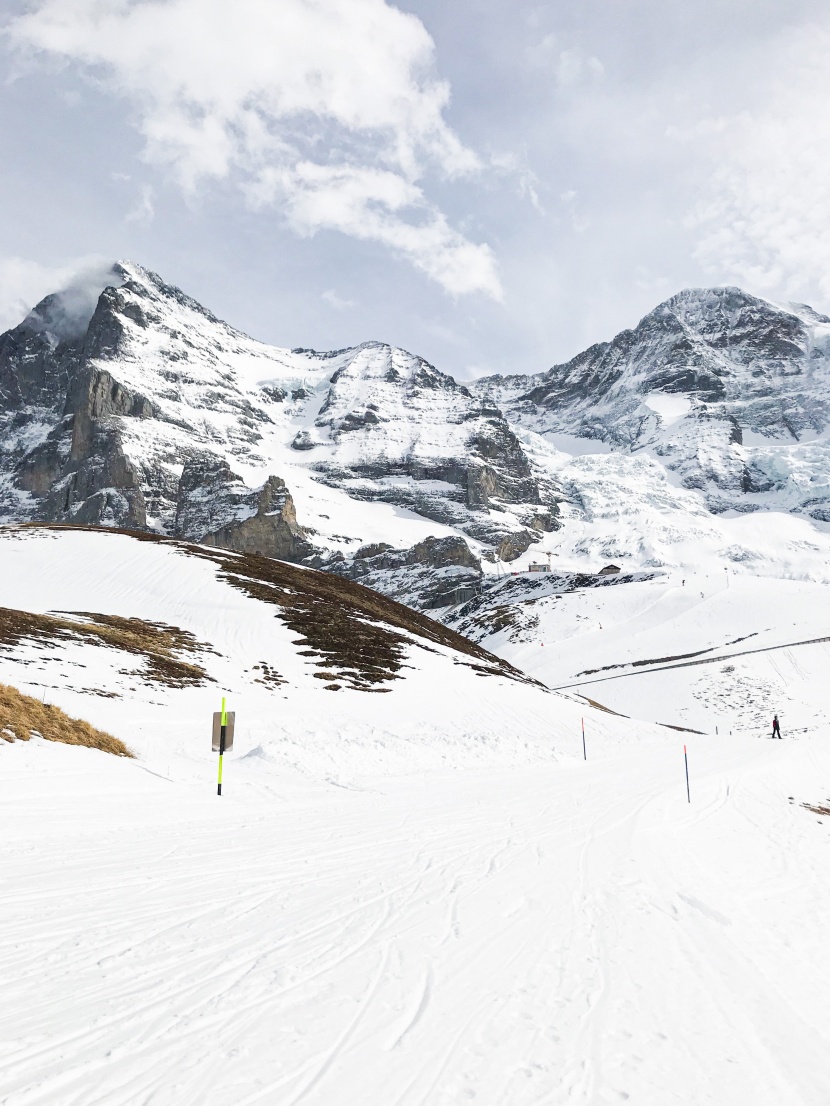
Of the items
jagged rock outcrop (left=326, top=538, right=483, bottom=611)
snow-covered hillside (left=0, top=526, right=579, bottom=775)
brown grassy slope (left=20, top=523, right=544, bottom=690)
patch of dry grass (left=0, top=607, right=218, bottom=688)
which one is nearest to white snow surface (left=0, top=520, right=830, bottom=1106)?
snow-covered hillside (left=0, top=526, right=579, bottom=775)

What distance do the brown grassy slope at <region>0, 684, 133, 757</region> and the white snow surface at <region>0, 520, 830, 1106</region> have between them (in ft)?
2.25

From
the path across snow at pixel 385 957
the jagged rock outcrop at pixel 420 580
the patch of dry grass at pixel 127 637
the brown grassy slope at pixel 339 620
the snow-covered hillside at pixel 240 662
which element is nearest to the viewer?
the path across snow at pixel 385 957

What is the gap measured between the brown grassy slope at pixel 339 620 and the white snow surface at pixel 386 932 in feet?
46.8

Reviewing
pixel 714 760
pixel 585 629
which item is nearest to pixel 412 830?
pixel 714 760

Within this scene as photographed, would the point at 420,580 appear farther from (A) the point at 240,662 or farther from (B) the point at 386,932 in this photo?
(B) the point at 386,932

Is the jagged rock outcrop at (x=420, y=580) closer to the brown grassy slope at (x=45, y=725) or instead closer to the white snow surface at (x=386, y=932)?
the white snow surface at (x=386, y=932)

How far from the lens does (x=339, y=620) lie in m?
40.8

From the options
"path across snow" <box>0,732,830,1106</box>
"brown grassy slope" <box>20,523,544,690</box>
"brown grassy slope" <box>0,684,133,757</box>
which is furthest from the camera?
"brown grassy slope" <box>20,523,544,690</box>

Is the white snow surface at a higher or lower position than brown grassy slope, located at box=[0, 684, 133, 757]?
lower

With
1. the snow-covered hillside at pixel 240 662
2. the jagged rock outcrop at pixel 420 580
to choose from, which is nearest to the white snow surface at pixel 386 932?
the snow-covered hillside at pixel 240 662

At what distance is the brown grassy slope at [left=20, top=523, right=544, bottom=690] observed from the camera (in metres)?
33.4

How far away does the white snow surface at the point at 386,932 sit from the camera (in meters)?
3.97

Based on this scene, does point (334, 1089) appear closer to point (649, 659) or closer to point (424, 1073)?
point (424, 1073)

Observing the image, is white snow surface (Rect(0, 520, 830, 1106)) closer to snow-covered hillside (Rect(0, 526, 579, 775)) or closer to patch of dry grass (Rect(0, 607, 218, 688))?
snow-covered hillside (Rect(0, 526, 579, 775))
